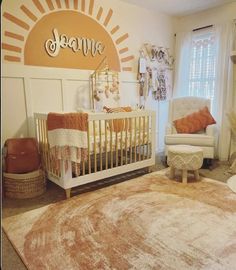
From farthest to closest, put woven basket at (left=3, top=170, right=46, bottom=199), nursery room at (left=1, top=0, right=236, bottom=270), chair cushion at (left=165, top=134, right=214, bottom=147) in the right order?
1. chair cushion at (left=165, top=134, right=214, bottom=147)
2. woven basket at (left=3, top=170, right=46, bottom=199)
3. nursery room at (left=1, top=0, right=236, bottom=270)

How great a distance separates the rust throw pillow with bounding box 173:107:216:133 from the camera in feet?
11.0

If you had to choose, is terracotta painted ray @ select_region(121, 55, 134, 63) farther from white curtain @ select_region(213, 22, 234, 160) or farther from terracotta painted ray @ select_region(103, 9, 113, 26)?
white curtain @ select_region(213, 22, 234, 160)

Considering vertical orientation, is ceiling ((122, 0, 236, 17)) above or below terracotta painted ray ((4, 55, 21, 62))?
above

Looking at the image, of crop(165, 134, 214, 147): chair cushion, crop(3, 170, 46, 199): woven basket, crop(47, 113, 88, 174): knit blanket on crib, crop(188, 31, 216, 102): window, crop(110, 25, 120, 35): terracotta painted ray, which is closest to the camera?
crop(47, 113, 88, 174): knit blanket on crib

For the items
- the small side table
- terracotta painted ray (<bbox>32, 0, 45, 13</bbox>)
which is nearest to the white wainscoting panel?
terracotta painted ray (<bbox>32, 0, 45, 13</bbox>)

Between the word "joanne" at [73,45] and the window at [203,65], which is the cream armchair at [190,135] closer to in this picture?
the window at [203,65]

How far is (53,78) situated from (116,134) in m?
1.04

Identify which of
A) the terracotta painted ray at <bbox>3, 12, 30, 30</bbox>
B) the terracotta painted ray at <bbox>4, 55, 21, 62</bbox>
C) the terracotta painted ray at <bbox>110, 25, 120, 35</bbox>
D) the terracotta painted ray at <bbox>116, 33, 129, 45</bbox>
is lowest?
the terracotta painted ray at <bbox>4, 55, 21, 62</bbox>

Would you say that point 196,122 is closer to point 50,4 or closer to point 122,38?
point 122,38

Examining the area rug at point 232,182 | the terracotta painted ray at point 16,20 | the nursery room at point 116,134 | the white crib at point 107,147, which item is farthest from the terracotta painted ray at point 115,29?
the area rug at point 232,182

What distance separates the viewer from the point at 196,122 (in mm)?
3371

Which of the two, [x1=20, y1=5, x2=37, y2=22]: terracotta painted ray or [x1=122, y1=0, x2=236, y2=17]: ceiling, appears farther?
[x1=122, y1=0, x2=236, y2=17]: ceiling

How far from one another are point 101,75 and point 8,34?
1.22 m

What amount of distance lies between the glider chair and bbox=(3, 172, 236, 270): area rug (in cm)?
78
